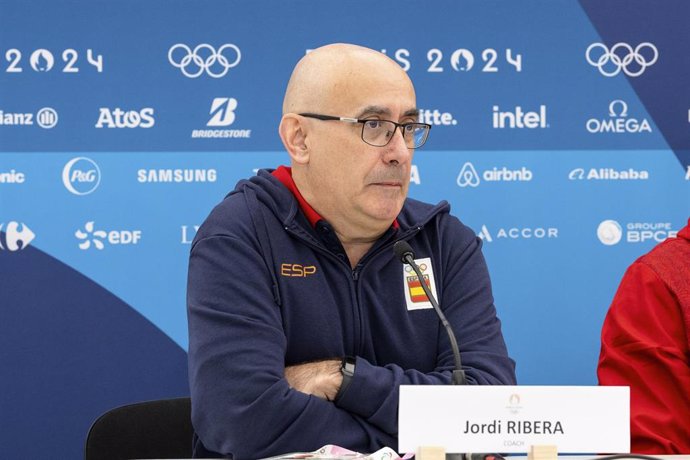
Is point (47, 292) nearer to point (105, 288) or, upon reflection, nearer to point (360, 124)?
point (105, 288)

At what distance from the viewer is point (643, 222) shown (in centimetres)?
348

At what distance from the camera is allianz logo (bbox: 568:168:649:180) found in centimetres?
347

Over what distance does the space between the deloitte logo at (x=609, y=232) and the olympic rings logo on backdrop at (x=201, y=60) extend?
5.12 ft

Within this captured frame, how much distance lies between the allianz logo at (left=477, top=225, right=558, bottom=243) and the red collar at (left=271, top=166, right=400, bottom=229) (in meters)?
1.15

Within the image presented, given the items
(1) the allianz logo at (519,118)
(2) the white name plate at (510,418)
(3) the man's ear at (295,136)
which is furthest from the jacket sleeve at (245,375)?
(1) the allianz logo at (519,118)

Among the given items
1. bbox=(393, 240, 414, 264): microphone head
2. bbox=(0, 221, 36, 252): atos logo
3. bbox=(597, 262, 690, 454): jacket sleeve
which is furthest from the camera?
bbox=(0, 221, 36, 252): atos logo

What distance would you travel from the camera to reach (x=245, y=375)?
6.44 feet

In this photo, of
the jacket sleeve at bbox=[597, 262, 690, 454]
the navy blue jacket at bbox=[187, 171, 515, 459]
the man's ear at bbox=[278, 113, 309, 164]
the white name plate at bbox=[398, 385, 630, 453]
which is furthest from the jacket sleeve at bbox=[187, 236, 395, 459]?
the jacket sleeve at bbox=[597, 262, 690, 454]

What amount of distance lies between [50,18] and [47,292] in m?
1.04

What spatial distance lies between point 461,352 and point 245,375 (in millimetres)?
547

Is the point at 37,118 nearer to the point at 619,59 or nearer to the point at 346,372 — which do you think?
the point at 346,372

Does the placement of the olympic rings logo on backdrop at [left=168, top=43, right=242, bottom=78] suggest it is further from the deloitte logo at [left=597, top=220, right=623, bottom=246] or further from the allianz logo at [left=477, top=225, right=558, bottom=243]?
the deloitte logo at [left=597, top=220, right=623, bottom=246]

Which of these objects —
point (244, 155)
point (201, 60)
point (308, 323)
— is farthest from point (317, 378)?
point (201, 60)

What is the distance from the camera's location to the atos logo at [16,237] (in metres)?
3.35
